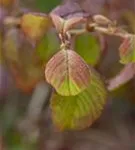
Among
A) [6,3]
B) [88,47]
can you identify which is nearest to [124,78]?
[88,47]

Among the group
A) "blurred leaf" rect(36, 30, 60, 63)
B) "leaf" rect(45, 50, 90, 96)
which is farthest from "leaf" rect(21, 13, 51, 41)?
"leaf" rect(45, 50, 90, 96)

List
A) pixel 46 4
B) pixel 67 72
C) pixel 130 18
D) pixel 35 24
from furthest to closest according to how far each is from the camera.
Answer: pixel 46 4, pixel 130 18, pixel 35 24, pixel 67 72

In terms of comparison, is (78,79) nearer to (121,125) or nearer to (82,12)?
(82,12)

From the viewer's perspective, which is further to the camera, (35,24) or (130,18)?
(130,18)

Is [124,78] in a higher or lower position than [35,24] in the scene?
lower

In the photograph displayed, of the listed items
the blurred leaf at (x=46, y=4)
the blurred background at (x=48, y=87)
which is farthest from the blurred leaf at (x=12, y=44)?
the blurred leaf at (x=46, y=4)

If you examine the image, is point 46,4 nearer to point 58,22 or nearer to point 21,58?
point 21,58
